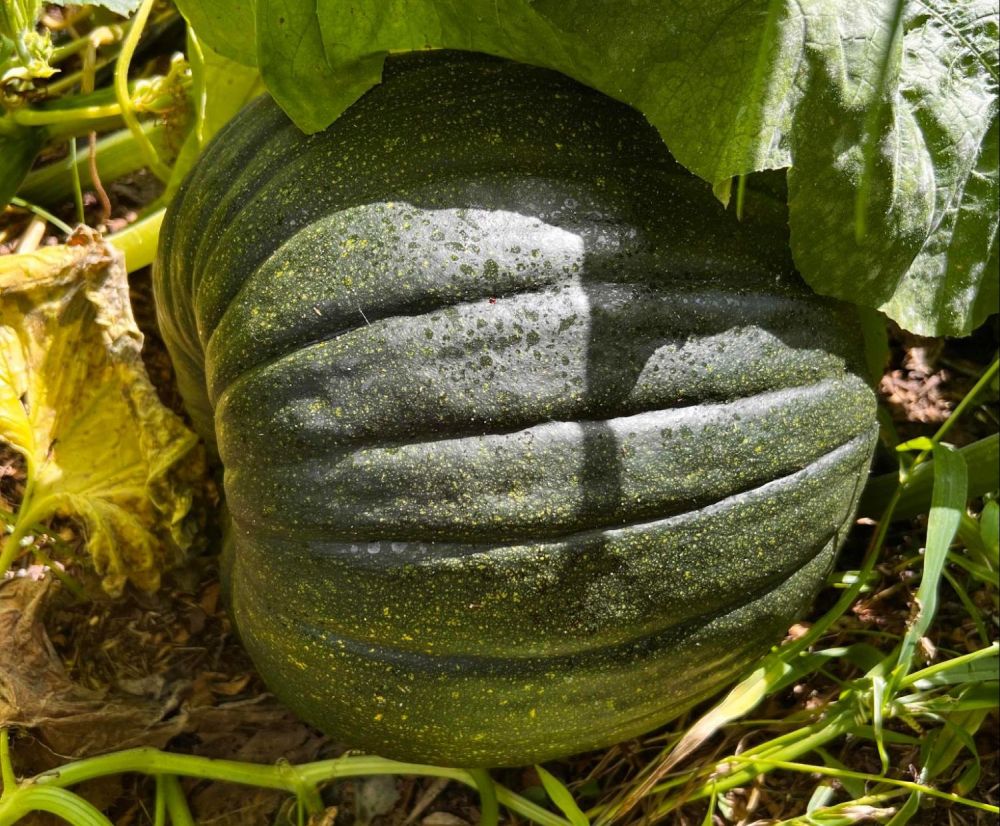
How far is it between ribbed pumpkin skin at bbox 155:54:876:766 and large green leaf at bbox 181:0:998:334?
0.25 feet

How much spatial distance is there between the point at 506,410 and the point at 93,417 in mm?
886

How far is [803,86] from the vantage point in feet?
4.65

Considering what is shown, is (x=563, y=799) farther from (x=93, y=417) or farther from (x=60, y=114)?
(x=60, y=114)

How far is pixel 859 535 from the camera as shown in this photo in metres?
2.12

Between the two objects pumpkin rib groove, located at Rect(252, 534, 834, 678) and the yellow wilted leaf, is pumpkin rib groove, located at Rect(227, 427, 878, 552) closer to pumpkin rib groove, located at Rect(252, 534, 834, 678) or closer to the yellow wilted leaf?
pumpkin rib groove, located at Rect(252, 534, 834, 678)

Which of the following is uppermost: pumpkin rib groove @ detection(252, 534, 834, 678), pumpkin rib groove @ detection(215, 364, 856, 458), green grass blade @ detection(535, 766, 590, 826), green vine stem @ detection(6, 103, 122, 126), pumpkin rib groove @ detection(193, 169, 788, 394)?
pumpkin rib groove @ detection(193, 169, 788, 394)

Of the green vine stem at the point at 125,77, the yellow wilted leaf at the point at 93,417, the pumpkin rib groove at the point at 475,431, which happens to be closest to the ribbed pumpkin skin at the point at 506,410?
the pumpkin rib groove at the point at 475,431

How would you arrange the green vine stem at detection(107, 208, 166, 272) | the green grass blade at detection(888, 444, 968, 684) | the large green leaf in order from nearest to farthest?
the large green leaf
the green grass blade at detection(888, 444, 968, 684)
the green vine stem at detection(107, 208, 166, 272)

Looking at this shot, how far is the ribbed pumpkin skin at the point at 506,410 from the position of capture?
4.74 feet

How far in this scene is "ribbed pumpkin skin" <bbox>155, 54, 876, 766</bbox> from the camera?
4.74 ft

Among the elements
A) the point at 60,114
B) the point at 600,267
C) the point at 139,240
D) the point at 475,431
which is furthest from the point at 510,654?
the point at 60,114

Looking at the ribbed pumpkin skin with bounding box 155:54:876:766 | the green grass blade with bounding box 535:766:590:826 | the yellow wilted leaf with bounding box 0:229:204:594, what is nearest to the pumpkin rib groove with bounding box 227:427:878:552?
the ribbed pumpkin skin with bounding box 155:54:876:766

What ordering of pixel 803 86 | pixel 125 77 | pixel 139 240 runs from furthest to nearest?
pixel 139 240
pixel 125 77
pixel 803 86

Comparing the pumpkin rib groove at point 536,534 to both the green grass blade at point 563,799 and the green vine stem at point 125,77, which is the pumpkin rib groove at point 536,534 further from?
the green vine stem at point 125,77
